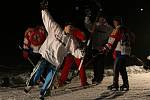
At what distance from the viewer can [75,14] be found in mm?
36406

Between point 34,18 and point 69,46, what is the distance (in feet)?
82.7

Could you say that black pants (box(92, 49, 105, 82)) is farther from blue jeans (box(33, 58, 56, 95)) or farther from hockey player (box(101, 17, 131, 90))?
blue jeans (box(33, 58, 56, 95))

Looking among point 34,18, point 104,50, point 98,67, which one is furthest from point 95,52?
point 34,18

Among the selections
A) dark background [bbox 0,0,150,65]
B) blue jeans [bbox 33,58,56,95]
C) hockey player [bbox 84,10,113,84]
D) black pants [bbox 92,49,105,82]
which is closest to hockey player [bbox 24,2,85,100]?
blue jeans [bbox 33,58,56,95]

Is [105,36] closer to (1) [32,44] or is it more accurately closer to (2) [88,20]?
(2) [88,20]

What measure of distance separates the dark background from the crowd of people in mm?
9608

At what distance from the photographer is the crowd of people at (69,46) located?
11742mm

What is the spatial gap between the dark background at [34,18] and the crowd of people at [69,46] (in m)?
9.61

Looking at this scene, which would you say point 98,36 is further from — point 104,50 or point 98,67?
point 104,50

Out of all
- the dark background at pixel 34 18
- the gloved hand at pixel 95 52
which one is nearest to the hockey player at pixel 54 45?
the gloved hand at pixel 95 52

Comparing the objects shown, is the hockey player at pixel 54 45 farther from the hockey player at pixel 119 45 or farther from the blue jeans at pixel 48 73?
the hockey player at pixel 119 45

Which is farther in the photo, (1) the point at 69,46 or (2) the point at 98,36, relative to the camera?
(2) the point at 98,36

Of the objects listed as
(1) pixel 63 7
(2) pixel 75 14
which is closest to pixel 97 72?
(2) pixel 75 14

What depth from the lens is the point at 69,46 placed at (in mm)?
11914
